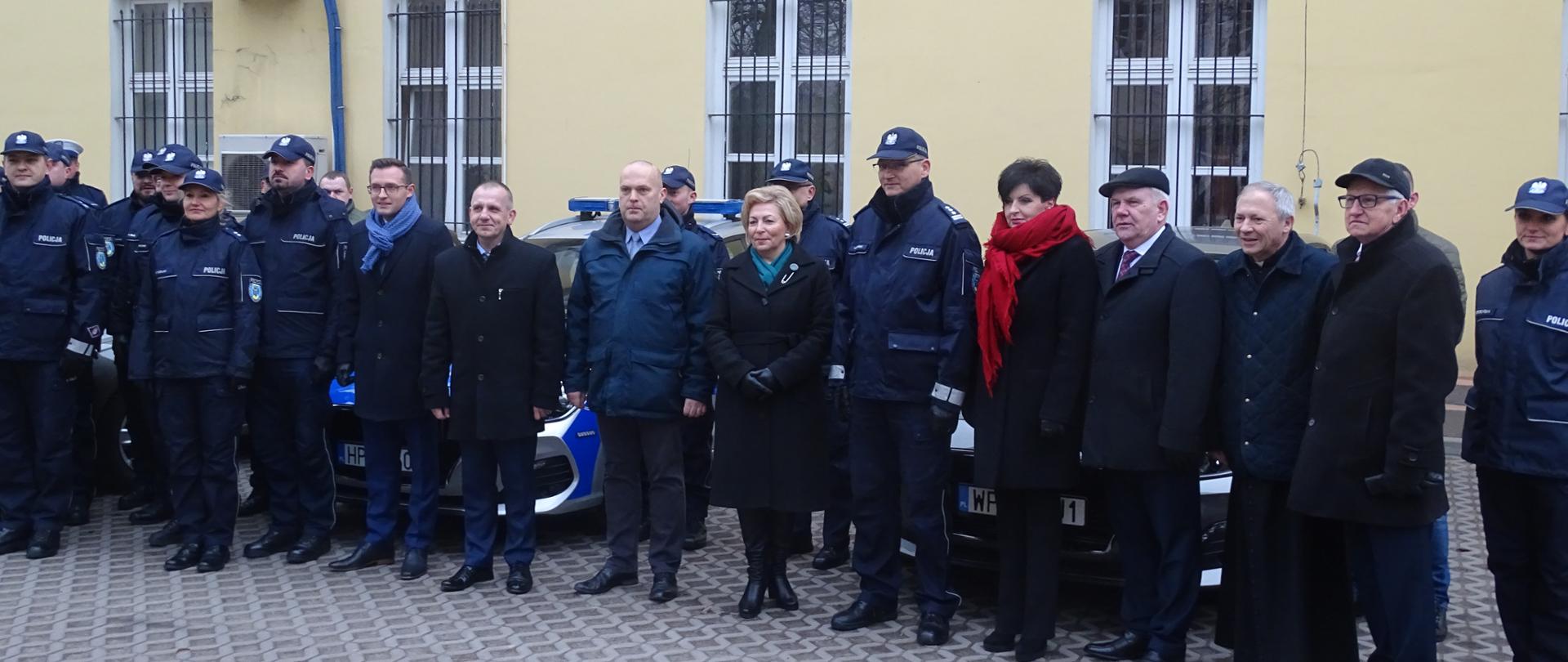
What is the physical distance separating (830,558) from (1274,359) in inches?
109

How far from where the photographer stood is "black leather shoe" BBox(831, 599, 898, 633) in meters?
6.16

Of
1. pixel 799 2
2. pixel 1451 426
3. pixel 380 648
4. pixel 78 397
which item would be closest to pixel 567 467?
pixel 380 648

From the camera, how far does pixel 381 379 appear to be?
6.93 metres

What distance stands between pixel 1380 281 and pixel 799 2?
9181mm

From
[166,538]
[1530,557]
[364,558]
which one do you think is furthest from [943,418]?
[166,538]

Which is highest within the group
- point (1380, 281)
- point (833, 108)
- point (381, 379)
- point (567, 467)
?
point (833, 108)

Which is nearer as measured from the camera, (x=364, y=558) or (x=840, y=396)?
(x=840, y=396)

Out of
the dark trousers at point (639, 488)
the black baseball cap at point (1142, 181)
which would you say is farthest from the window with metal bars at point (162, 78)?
the black baseball cap at point (1142, 181)

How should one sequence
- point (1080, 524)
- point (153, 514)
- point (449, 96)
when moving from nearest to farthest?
point (1080, 524)
point (153, 514)
point (449, 96)

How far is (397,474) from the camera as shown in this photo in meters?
7.22

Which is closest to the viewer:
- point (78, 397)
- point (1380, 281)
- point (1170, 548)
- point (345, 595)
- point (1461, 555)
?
point (1380, 281)

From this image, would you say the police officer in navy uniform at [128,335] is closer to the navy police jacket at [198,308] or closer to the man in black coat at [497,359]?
the navy police jacket at [198,308]

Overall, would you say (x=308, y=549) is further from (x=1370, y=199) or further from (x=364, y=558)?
(x=1370, y=199)

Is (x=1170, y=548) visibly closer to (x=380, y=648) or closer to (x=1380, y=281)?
(x=1380, y=281)
